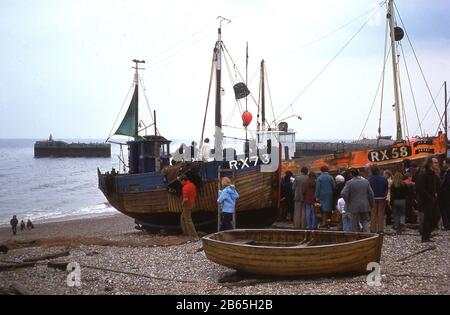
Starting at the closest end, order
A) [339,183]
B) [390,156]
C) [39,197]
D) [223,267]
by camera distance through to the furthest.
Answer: [223,267]
[339,183]
[390,156]
[39,197]

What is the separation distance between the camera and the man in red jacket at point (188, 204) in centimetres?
1520

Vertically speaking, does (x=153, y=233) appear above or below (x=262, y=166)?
below

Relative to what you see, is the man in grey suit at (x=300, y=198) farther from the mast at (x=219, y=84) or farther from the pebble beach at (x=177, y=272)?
the mast at (x=219, y=84)

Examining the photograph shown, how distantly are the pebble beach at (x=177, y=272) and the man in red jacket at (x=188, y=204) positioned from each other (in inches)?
24.2

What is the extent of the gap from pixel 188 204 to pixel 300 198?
3473 mm

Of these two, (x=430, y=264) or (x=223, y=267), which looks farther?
(x=223, y=267)

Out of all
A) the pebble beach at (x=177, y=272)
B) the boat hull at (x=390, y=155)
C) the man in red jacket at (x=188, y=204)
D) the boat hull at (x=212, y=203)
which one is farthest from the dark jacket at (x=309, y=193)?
the boat hull at (x=390, y=155)

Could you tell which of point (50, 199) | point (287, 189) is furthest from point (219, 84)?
point (50, 199)

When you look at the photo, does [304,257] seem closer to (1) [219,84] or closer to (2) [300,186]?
(2) [300,186]

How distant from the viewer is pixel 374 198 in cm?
1289

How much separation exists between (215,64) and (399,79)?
785 cm
